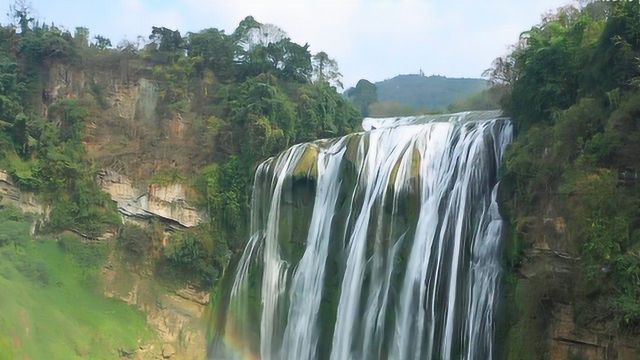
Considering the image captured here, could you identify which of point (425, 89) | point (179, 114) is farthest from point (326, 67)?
point (425, 89)

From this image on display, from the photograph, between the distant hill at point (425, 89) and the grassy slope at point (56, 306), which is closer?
the grassy slope at point (56, 306)

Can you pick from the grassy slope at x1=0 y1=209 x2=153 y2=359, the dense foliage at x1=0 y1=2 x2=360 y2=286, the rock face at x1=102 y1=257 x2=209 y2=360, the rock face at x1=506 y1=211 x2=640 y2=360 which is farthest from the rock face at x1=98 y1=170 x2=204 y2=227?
the rock face at x1=506 y1=211 x2=640 y2=360

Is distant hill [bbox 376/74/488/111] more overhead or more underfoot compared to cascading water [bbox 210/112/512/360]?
more overhead

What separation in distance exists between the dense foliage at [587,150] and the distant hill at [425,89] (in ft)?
127

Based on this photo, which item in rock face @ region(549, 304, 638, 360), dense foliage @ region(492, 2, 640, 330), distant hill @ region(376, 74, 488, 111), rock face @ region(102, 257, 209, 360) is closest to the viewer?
dense foliage @ region(492, 2, 640, 330)

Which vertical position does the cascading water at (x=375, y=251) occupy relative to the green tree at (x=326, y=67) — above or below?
below

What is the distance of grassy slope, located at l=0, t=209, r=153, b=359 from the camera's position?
1712 centimetres

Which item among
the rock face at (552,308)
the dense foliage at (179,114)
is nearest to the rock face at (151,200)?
the dense foliage at (179,114)

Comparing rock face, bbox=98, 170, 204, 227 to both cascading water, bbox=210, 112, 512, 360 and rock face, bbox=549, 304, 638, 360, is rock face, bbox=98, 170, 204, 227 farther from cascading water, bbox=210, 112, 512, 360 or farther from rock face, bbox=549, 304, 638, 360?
rock face, bbox=549, 304, 638, 360

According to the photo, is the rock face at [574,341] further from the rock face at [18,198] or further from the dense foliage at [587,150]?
the rock face at [18,198]

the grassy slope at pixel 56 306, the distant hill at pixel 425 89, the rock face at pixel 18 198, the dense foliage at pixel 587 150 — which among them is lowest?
the grassy slope at pixel 56 306

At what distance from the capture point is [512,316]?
13531mm

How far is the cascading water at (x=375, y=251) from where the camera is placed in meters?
14.5

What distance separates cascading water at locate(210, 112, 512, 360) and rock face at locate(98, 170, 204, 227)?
2.18 meters
